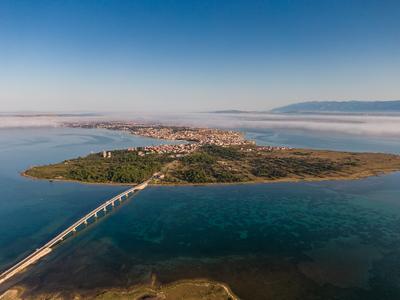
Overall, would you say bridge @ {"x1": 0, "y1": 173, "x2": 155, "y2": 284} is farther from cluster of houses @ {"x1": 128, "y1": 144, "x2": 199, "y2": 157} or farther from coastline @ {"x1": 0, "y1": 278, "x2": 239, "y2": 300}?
cluster of houses @ {"x1": 128, "y1": 144, "x2": 199, "y2": 157}

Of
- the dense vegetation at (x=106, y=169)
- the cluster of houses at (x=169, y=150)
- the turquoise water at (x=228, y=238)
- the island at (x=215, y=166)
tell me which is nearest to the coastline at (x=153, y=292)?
the turquoise water at (x=228, y=238)

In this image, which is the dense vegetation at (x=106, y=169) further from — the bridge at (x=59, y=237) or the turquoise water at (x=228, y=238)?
the bridge at (x=59, y=237)

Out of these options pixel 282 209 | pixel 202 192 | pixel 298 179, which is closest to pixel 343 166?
pixel 298 179

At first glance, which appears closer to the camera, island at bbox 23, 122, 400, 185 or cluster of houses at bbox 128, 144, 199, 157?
island at bbox 23, 122, 400, 185

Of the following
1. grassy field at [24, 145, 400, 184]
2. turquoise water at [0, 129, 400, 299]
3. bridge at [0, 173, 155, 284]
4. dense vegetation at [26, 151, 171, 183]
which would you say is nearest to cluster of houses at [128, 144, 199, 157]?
grassy field at [24, 145, 400, 184]

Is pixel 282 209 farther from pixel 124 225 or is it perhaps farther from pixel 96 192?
pixel 96 192

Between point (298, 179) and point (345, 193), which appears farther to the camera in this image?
point (298, 179)
